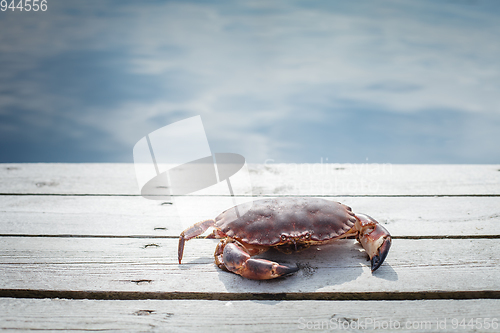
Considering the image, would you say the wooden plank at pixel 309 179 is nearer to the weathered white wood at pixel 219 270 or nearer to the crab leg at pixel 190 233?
the weathered white wood at pixel 219 270

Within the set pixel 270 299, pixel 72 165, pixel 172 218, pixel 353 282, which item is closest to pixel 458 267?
pixel 353 282

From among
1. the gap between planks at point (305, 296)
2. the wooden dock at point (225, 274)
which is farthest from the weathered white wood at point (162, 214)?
the gap between planks at point (305, 296)

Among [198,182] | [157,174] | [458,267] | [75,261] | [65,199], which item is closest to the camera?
[458,267]

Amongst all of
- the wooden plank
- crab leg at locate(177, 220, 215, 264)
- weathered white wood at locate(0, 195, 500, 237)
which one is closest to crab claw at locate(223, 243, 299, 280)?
crab leg at locate(177, 220, 215, 264)

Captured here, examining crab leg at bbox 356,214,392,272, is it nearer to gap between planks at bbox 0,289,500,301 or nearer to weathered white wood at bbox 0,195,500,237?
gap between planks at bbox 0,289,500,301

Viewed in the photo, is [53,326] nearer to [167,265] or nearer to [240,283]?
[167,265]

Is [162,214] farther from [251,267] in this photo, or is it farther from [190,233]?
[251,267]
